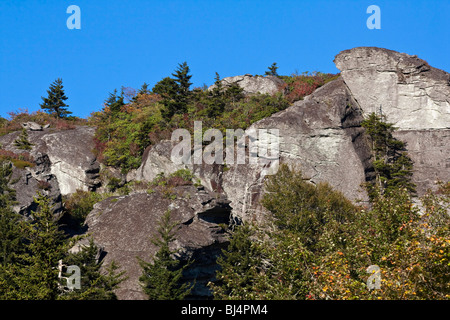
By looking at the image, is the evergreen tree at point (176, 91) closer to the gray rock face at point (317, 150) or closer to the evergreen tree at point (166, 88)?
the evergreen tree at point (166, 88)

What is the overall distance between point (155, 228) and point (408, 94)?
27559 mm

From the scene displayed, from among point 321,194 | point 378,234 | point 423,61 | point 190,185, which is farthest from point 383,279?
point 423,61

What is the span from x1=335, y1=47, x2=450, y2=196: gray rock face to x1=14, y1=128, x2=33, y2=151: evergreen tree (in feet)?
102

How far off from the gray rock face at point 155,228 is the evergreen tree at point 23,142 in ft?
50.7

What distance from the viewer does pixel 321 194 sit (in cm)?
3688

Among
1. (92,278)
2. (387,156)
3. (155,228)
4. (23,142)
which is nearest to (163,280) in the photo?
(92,278)

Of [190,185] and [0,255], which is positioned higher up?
[190,185]

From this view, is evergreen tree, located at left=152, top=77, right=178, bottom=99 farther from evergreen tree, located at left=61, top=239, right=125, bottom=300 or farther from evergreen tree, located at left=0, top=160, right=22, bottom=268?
evergreen tree, located at left=61, top=239, right=125, bottom=300

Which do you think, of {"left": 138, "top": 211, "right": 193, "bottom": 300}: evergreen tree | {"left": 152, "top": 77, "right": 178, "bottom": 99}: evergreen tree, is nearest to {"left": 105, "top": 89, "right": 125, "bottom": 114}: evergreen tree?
{"left": 152, "top": 77, "right": 178, "bottom": 99}: evergreen tree

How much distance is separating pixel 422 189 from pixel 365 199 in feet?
17.6

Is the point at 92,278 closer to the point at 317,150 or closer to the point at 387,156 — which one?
the point at 317,150

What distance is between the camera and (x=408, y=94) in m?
46.4

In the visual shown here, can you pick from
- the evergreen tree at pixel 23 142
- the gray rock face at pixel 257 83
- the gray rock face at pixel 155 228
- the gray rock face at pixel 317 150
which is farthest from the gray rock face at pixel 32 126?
the gray rock face at pixel 317 150

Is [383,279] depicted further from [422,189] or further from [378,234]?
[422,189]
